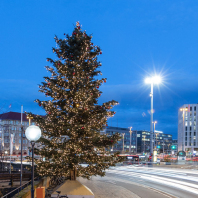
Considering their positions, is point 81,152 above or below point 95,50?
below

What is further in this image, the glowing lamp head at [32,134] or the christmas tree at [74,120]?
the christmas tree at [74,120]

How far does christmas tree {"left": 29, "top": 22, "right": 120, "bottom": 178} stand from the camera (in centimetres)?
1385

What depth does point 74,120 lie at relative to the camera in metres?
14.5

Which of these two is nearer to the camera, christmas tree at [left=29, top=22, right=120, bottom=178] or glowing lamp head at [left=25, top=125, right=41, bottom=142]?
glowing lamp head at [left=25, top=125, right=41, bottom=142]

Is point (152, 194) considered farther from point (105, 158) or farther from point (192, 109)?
point (192, 109)

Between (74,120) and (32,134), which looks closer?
(32,134)

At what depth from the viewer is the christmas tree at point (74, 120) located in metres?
13.9

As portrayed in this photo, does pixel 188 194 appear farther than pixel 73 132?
Yes

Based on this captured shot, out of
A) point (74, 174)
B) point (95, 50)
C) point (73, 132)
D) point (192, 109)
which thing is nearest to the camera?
point (73, 132)

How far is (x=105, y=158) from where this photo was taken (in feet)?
47.0

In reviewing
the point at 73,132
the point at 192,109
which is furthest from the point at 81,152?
the point at 192,109

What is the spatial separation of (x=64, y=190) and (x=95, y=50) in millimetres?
8523

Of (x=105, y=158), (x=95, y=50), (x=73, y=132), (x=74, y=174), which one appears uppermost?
(x=95, y=50)

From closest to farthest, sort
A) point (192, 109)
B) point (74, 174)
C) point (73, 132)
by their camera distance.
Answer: point (73, 132)
point (74, 174)
point (192, 109)
